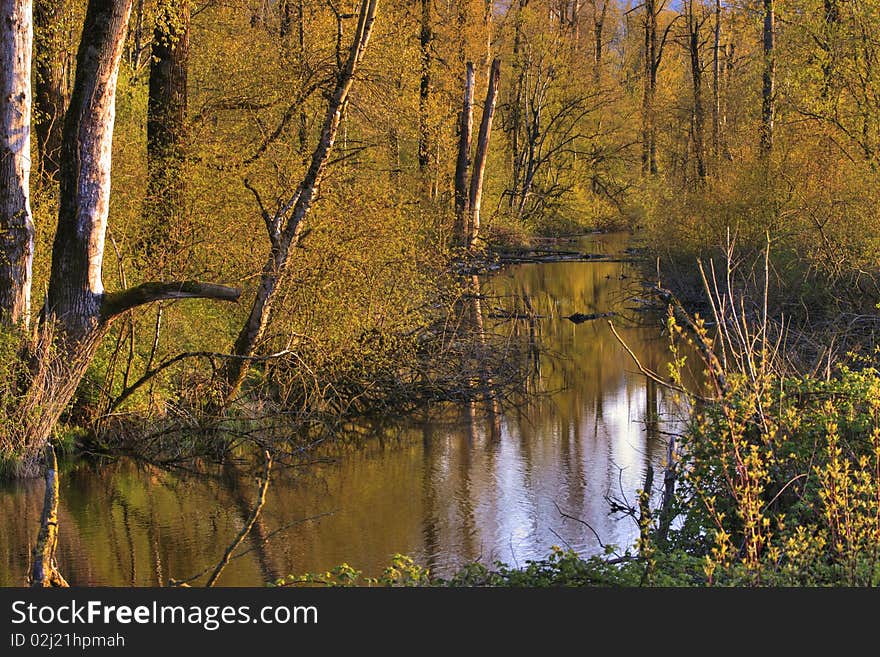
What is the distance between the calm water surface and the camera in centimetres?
890

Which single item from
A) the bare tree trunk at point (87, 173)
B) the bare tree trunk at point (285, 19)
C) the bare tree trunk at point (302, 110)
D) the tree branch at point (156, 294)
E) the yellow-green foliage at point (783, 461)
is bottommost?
Answer: the yellow-green foliage at point (783, 461)

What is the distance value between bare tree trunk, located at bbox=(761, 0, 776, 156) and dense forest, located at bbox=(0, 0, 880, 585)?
0.10 m

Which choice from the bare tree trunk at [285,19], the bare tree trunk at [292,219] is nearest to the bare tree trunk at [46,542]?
the bare tree trunk at [292,219]

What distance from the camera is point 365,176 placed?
17.0 meters

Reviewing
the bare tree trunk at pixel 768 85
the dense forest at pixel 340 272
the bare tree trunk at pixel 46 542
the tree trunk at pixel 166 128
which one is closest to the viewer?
the bare tree trunk at pixel 46 542

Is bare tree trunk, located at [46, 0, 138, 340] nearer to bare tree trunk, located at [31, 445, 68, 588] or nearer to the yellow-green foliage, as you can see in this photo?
bare tree trunk, located at [31, 445, 68, 588]

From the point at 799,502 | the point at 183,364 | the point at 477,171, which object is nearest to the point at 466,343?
the point at 183,364

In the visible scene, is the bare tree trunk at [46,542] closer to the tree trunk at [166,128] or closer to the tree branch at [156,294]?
the tree branch at [156,294]

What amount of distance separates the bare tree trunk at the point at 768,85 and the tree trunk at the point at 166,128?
12.4 metres

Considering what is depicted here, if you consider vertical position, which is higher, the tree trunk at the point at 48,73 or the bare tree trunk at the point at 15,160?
the tree trunk at the point at 48,73

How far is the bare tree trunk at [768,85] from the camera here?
22.7m

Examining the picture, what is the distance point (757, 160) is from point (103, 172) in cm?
1534

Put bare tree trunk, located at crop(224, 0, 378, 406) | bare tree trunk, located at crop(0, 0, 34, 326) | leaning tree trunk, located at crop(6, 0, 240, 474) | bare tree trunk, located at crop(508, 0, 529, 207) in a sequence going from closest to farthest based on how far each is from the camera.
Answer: bare tree trunk, located at crop(0, 0, 34, 326), leaning tree trunk, located at crop(6, 0, 240, 474), bare tree trunk, located at crop(224, 0, 378, 406), bare tree trunk, located at crop(508, 0, 529, 207)

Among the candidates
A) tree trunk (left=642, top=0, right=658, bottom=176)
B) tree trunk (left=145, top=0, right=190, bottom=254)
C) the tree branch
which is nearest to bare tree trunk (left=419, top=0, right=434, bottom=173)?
tree trunk (left=145, top=0, right=190, bottom=254)
